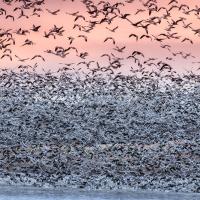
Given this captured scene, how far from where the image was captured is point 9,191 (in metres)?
44.9

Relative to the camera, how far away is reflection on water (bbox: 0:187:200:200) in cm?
4428

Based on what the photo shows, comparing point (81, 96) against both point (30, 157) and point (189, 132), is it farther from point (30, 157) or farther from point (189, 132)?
point (30, 157)

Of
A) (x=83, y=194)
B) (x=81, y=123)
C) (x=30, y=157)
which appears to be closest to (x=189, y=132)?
(x=81, y=123)

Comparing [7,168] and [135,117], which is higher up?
[135,117]

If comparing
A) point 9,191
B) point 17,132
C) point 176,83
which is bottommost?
point 9,191

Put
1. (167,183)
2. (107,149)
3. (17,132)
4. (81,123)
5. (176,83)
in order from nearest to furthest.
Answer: (167,183) < (107,149) < (17,132) < (81,123) < (176,83)

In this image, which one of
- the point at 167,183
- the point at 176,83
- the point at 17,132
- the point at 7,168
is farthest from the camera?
the point at 176,83

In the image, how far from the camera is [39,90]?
77.3 metres

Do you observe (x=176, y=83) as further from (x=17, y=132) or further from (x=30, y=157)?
(x=30, y=157)

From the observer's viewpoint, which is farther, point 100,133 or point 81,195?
point 100,133

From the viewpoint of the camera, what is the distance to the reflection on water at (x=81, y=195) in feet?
145

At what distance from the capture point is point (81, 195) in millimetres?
47031

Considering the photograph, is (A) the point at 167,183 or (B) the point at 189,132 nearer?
(A) the point at 167,183

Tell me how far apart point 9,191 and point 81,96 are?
114ft
